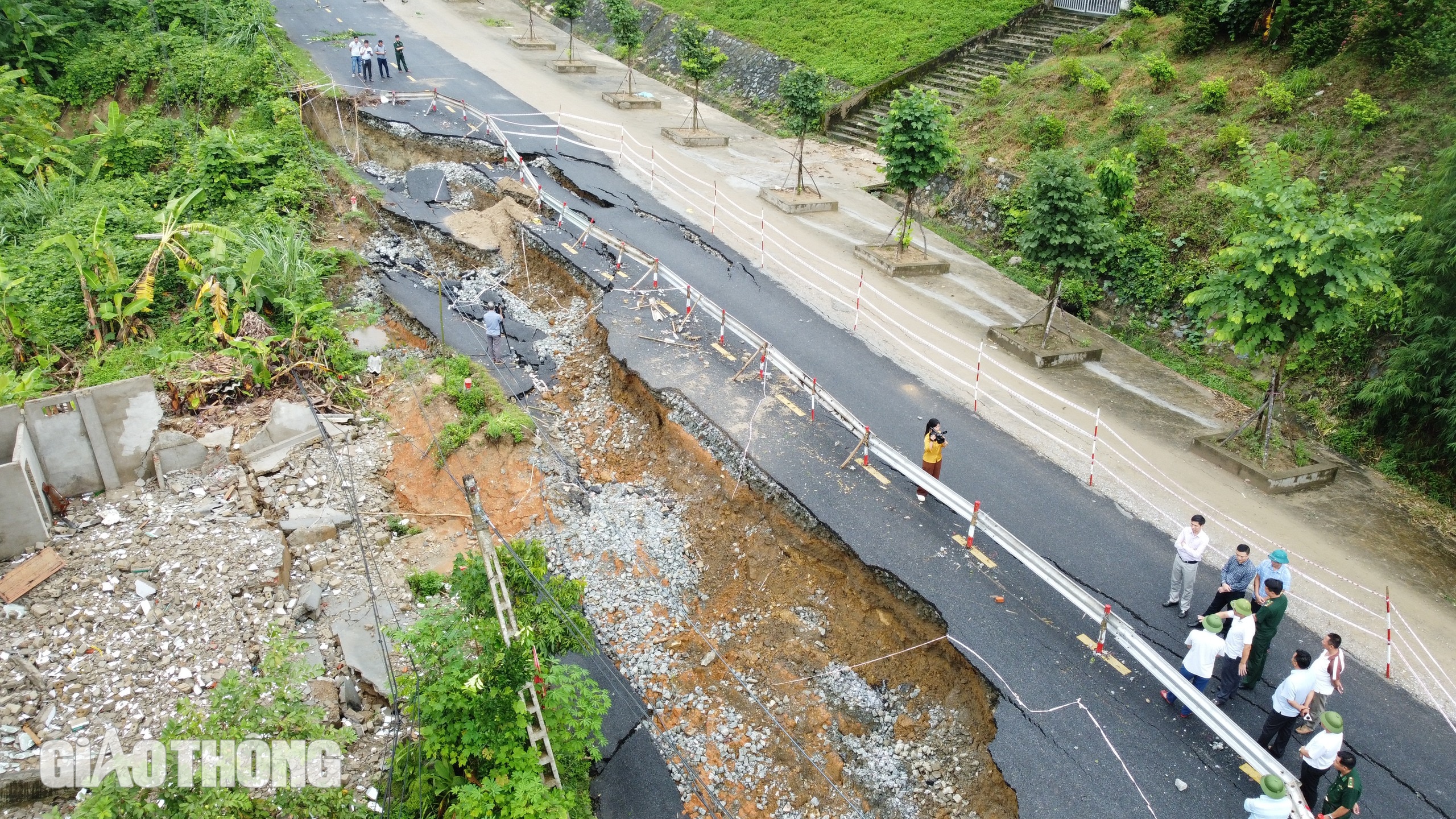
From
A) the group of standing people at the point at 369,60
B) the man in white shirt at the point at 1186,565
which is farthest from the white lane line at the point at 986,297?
the group of standing people at the point at 369,60

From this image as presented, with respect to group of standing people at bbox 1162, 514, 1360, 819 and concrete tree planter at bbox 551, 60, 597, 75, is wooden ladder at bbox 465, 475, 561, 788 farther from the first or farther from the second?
concrete tree planter at bbox 551, 60, 597, 75

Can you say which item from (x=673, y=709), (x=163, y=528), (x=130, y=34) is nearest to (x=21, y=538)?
(x=163, y=528)

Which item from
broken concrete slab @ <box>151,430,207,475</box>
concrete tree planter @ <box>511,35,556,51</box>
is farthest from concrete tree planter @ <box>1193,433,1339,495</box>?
concrete tree planter @ <box>511,35,556,51</box>

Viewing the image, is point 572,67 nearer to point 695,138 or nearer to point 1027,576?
point 695,138

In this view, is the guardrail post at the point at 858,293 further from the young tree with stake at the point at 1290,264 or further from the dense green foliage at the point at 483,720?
the dense green foliage at the point at 483,720

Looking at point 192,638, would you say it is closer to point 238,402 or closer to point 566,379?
point 238,402
